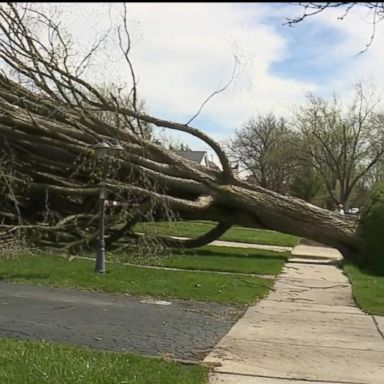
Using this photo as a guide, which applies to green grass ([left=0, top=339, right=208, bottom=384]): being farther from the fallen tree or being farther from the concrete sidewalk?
the fallen tree

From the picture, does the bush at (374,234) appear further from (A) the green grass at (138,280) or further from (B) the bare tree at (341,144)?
(B) the bare tree at (341,144)

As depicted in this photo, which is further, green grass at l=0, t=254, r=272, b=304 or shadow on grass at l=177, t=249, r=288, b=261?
shadow on grass at l=177, t=249, r=288, b=261

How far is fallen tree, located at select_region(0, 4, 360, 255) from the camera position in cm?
1583

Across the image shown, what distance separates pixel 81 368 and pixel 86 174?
11.5m

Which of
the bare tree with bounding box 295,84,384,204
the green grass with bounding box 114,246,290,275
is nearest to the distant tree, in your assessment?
the bare tree with bounding box 295,84,384,204

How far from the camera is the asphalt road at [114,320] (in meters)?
7.14

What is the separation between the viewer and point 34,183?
16594 mm

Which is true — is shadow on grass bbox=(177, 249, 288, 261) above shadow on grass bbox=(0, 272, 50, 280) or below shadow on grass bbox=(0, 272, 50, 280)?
above

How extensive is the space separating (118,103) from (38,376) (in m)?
11.3

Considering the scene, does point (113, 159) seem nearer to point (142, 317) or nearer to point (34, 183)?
point (34, 183)

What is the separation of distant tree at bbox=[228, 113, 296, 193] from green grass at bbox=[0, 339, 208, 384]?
5633 centimetres

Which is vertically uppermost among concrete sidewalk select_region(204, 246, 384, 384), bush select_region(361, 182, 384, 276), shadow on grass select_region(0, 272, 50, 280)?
bush select_region(361, 182, 384, 276)

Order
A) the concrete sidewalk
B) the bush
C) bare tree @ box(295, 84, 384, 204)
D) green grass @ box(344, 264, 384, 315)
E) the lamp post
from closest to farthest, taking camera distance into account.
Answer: the concrete sidewalk
green grass @ box(344, 264, 384, 315)
the lamp post
the bush
bare tree @ box(295, 84, 384, 204)

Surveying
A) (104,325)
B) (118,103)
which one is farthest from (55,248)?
(104,325)
